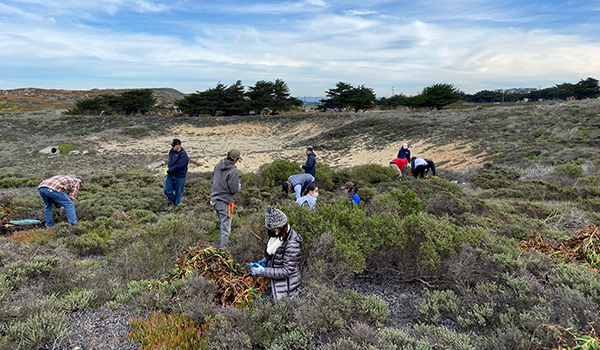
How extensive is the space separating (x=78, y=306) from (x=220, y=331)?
145 cm

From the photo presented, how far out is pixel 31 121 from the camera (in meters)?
37.6

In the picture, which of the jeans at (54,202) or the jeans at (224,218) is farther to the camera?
the jeans at (54,202)

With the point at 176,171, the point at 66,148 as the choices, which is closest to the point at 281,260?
the point at 176,171

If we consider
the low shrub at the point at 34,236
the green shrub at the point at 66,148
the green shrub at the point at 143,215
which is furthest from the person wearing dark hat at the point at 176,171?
the green shrub at the point at 66,148

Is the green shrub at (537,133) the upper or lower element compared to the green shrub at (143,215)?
upper

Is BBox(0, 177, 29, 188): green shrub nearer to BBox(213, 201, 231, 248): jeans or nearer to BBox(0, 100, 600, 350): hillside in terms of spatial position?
BBox(0, 100, 600, 350): hillside

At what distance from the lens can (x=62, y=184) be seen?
19.8 ft

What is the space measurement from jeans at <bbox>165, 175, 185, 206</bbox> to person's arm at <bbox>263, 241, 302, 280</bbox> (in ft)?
16.6

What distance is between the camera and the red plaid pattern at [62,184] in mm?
5902

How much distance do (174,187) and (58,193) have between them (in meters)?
2.43

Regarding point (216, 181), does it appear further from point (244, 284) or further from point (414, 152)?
point (414, 152)

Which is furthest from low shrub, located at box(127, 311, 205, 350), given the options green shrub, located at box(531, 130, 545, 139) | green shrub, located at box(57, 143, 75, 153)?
green shrub, located at box(57, 143, 75, 153)

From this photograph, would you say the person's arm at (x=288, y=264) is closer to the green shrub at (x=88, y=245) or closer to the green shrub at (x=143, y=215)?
the green shrub at (x=88, y=245)

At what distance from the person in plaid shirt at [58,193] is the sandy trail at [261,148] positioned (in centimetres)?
1058
